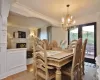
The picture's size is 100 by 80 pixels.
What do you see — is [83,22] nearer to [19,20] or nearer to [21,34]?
[19,20]

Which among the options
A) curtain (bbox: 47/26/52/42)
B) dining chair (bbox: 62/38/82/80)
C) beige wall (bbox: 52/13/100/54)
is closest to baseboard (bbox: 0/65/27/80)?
dining chair (bbox: 62/38/82/80)

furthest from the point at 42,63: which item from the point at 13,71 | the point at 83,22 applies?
the point at 83,22

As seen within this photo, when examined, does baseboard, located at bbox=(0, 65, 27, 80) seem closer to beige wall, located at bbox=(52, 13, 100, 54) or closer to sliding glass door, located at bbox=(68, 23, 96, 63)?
beige wall, located at bbox=(52, 13, 100, 54)

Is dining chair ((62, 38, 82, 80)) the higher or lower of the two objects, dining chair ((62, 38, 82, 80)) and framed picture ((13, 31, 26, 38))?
the lower

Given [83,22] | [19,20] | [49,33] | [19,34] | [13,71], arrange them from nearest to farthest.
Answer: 1. [13,71]
2. [19,20]
3. [83,22]
4. [19,34]
5. [49,33]

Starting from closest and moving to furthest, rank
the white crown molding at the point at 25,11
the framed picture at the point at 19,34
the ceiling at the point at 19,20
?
the white crown molding at the point at 25,11, the ceiling at the point at 19,20, the framed picture at the point at 19,34

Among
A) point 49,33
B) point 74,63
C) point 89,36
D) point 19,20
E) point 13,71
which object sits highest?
point 19,20

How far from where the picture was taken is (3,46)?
Result: 260cm

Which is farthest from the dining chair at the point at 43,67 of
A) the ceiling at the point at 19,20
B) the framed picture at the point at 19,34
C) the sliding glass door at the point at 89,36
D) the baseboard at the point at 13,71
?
the sliding glass door at the point at 89,36

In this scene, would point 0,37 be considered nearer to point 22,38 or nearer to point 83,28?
point 22,38

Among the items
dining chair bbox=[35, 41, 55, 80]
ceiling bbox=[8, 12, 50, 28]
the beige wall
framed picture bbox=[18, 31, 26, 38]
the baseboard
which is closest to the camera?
dining chair bbox=[35, 41, 55, 80]

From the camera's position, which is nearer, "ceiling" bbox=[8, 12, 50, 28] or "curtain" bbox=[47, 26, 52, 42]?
"ceiling" bbox=[8, 12, 50, 28]

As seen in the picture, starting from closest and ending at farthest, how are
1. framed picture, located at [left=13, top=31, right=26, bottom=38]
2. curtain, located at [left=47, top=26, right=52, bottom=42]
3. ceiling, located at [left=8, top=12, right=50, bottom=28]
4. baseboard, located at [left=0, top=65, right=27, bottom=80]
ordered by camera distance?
baseboard, located at [left=0, top=65, right=27, bottom=80], ceiling, located at [left=8, top=12, right=50, bottom=28], framed picture, located at [left=13, top=31, right=26, bottom=38], curtain, located at [left=47, top=26, right=52, bottom=42]

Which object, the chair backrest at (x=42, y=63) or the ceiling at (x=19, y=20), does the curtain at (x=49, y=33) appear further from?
the chair backrest at (x=42, y=63)
